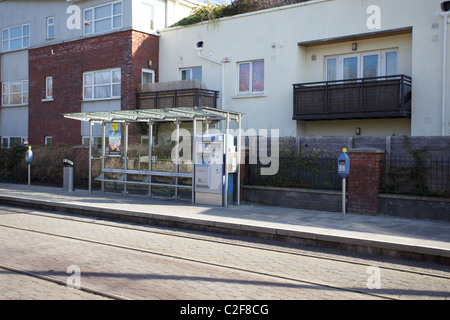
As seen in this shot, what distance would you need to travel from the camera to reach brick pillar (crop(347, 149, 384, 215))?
447 inches

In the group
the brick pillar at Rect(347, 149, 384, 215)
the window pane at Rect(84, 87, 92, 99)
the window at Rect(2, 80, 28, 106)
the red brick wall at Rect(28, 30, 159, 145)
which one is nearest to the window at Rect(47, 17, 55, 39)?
the red brick wall at Rect(28, 30, 159, 145)

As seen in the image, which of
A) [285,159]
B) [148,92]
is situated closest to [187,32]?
[148,92]

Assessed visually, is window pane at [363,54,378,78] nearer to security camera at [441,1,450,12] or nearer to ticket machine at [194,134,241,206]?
security camera at [441,1,450,12]

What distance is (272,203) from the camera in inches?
517

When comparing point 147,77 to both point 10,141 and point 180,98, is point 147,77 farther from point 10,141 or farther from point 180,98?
point 10,141

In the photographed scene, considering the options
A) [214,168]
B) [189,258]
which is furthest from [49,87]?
[189,258]

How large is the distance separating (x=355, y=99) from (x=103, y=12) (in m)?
14.0

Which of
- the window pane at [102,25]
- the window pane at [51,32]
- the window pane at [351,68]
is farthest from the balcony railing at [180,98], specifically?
the window pane at [51,32]

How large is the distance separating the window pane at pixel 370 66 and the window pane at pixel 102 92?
12.6m

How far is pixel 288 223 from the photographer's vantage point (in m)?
10.1

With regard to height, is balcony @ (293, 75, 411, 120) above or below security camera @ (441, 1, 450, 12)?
below

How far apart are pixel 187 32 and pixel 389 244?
16521mm

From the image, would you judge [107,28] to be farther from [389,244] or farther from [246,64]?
[389,244]

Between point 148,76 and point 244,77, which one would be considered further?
point 148,76
